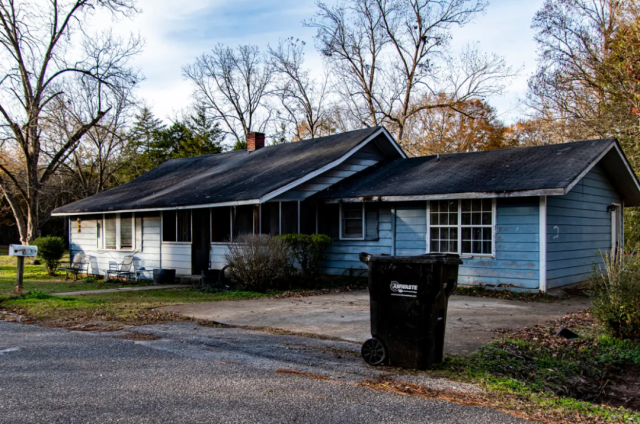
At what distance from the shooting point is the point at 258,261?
1366 centimetres

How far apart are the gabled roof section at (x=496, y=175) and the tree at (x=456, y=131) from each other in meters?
20.1

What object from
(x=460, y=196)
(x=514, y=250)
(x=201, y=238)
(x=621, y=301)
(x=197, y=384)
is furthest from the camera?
(x=201, y=238)

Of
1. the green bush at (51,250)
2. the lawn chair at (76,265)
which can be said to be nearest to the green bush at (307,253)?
the lawn chair at (76,265)

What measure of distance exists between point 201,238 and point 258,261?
17.5ft

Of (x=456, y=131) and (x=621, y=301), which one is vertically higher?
(x=456, y=131)

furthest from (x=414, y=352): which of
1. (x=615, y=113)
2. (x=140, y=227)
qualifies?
(x=615, y=113)

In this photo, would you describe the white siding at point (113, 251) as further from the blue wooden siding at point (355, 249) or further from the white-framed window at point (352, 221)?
the white-framed window at point (352, 221)

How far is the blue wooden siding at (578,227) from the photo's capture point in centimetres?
1322

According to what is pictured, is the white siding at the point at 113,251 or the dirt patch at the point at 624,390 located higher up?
the white siding at the point at 113,251

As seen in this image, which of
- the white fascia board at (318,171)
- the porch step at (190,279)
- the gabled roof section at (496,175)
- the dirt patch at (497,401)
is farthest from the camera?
the porch step at (190,279)

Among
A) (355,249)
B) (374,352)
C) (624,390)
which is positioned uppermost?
(355,249)

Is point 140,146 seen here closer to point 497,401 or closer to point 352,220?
point 352,220

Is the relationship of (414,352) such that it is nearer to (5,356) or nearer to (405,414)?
(405,414)

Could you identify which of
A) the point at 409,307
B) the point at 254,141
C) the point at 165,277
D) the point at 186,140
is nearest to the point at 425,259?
the point at 409,307
